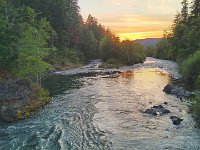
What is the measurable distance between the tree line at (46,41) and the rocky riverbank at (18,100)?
6.44m

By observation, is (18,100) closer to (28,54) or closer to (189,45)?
(28,54)

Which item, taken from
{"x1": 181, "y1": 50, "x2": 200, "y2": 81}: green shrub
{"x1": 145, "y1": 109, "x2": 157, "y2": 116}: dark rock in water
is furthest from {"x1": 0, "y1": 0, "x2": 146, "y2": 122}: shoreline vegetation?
{"x1": 181, "y1": 50, "x2": 200, "y2": 81}: green shrub

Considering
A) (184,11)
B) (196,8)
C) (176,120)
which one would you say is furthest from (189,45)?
(176,120)

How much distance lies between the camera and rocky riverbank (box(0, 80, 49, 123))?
115ft

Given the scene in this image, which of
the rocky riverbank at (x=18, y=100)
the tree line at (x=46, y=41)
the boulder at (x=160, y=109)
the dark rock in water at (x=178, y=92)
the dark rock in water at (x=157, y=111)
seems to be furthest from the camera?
the tree line at (x=46, y=41)

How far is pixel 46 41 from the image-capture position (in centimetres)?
10006

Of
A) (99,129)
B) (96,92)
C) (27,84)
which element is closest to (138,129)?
(99,129)

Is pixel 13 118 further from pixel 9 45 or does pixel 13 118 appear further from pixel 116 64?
pixel 116 64

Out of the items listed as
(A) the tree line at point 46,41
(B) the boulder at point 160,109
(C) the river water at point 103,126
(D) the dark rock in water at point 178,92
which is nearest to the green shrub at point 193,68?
(D) the dark rock in water at point 178,92

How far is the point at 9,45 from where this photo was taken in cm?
4722

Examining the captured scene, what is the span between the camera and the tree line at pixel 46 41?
4747 centimetres

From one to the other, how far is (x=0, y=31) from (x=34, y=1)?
60675 millimetres

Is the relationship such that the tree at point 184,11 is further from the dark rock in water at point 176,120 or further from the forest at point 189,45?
the dark rock in water at point 176,120

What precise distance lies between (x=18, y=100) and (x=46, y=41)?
6462 cm
